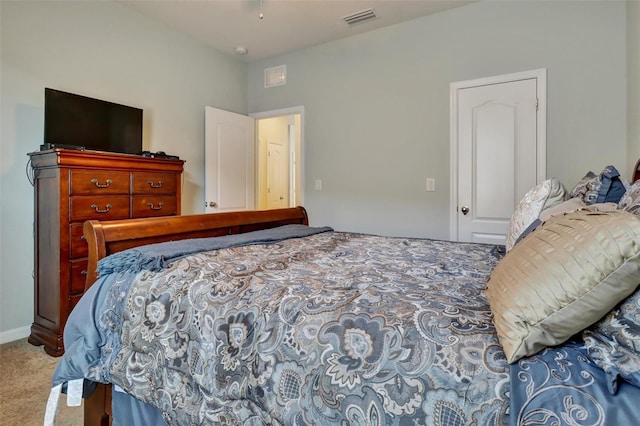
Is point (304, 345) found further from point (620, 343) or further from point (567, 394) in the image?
point (620, 343)

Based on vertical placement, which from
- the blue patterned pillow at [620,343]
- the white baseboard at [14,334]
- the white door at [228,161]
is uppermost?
the white door at [228,161]

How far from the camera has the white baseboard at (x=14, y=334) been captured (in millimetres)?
2592

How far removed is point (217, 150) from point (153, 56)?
3.67ft

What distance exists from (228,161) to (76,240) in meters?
2.01

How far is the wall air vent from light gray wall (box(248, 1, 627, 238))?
0.08m

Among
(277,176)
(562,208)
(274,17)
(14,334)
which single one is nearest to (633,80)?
(562,208)

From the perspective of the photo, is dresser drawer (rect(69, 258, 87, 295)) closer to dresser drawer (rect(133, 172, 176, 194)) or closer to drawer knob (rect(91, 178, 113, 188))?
drawer knob (rect(91, 178, 113, 188))

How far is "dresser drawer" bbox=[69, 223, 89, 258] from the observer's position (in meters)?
2.45

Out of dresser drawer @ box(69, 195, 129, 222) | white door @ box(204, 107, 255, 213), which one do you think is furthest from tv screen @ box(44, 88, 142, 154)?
white door @ box(204, 107, 255, 213)

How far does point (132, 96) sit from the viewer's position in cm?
337

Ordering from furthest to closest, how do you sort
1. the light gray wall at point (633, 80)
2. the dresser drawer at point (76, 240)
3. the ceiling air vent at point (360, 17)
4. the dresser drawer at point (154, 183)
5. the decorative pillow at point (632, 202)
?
the ceiling air vent at point (360, 17) → the dresser drawer at point (154, 183) → the dresser drawer at point (76, 240) → the light gray wall at point (633, 80) → the decorative pillow at point (632, 202)

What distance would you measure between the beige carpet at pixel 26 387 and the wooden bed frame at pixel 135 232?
39 cm

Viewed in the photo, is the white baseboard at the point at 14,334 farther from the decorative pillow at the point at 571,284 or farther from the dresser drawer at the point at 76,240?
the decorative pillow at the point at 571,284

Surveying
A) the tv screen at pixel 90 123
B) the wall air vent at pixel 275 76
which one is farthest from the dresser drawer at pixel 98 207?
the wall air vent at pixel 275 76
